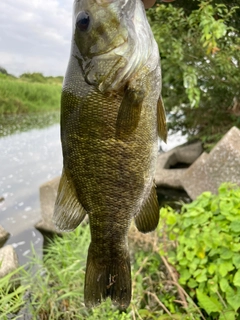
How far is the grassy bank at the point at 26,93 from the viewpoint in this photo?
8.14m

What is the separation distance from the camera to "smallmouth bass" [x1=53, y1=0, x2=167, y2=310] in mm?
1379

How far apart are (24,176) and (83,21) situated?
902 cm

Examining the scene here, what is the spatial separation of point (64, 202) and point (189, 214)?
1902mm

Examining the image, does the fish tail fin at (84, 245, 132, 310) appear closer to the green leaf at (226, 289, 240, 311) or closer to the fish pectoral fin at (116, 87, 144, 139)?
the fish pectoral fin at (116, 87, 144, 139)

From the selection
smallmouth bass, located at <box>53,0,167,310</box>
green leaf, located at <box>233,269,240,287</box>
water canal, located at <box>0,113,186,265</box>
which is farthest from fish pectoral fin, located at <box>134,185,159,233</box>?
water canal, located at <box>0,113,186,265</box>

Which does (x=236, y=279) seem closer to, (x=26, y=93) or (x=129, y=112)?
(x=129, y=112)

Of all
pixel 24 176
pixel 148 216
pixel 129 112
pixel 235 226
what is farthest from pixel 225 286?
pixel 24 176

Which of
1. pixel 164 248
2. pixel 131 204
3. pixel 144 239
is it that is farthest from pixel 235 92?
pixel 131 204

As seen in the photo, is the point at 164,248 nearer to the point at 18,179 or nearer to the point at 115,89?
the point at 115,89

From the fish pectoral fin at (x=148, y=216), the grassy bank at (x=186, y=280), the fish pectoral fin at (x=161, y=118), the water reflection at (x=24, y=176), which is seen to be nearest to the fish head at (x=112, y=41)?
the fish pectoral fin at (x=161, y=118)

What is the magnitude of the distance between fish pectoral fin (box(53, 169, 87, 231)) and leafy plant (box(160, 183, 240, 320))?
1.72 m

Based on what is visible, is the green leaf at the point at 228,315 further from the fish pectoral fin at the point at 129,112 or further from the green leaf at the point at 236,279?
the fish pectoral fin at the point at 129,112

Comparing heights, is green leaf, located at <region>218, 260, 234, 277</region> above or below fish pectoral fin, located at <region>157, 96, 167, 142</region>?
below

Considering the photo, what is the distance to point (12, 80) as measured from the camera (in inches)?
319
